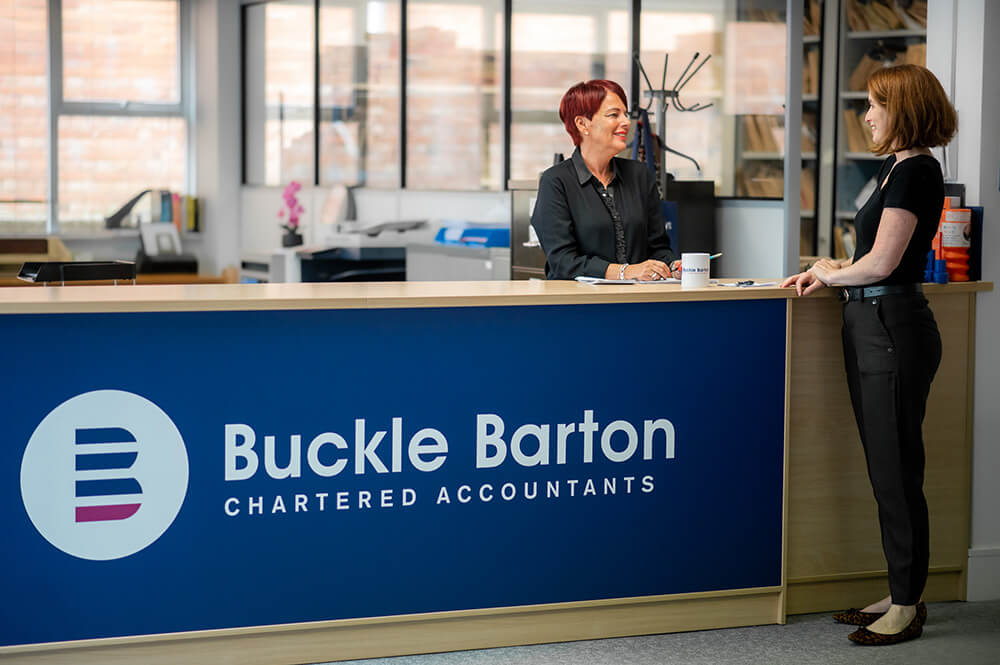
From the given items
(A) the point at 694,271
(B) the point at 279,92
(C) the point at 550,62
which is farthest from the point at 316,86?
(A) the point at 694,271

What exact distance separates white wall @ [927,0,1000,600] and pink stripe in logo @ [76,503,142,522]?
8.49 feet

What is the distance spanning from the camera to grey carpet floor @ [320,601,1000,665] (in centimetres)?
325

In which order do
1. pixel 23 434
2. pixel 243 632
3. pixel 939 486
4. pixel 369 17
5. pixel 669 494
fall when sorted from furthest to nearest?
1. pixel 369 17
2. pixel 939 486
3. pixel 669 494
4. pixel 243 632
5. pixel 23 434

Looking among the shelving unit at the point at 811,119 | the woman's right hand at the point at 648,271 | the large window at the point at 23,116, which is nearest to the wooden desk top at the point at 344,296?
the woman's right hand at the point at 648,271

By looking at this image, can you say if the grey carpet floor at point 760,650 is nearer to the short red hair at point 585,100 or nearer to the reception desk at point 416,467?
the reception desk at point 416,467

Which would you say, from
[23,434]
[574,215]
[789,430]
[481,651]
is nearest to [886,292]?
[789,430]

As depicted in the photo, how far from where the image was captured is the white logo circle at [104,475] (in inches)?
115

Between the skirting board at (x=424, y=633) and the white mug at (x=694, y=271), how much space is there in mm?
915

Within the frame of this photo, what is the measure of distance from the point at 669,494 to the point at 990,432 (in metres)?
1.17

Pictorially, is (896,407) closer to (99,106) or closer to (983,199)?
(983,199)

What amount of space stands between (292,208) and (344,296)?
5.52m

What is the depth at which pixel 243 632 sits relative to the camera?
3125 millimetres

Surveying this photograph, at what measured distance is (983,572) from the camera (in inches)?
151

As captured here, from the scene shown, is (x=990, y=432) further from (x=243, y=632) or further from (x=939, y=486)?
(x=243, y=632)
